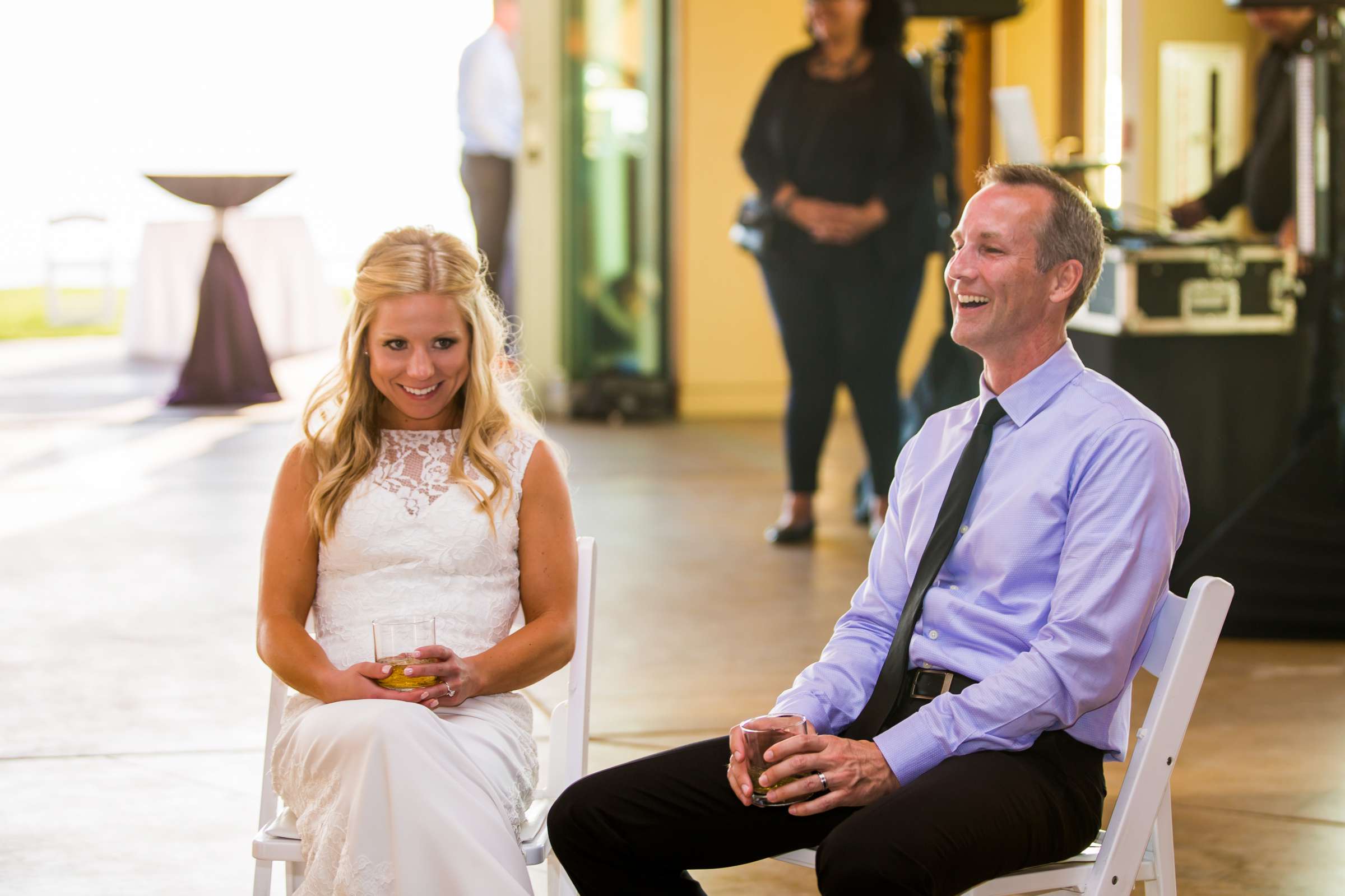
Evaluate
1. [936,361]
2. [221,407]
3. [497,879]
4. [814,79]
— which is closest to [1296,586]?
[936,361]

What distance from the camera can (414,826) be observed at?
1839 millimetres

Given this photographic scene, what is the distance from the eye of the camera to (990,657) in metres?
1.93

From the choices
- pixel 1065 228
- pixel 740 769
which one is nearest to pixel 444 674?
pixel 740 769

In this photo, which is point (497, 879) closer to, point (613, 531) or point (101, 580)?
point (101, 580)

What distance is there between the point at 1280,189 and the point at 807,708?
10.7 feet

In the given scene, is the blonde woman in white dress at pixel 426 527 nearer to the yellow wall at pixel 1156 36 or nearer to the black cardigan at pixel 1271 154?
the black cardigan at pixel 1271 154

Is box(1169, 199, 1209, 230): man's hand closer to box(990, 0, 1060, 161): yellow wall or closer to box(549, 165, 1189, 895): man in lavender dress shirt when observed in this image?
box(549, 165, 1189, 895): man in lavender dress shirt

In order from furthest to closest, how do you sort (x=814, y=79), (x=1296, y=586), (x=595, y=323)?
1. (x=595, y=323)
2. (x=814, y=79)
3. (x=1296, y=586)

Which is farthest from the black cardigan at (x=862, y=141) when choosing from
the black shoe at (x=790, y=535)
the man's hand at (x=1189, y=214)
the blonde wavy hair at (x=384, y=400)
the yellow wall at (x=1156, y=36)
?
the blonde wavy hair at (x=384, y=400)

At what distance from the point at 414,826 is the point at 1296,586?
9.59 ft

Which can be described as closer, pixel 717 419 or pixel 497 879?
pixel 497 879

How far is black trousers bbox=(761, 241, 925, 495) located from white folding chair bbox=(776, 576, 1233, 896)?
3.27m

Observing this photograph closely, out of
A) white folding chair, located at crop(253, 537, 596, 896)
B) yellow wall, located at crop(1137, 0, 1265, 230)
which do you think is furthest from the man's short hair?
yellow wall, located at crop(1137, 0, 1265, 230)

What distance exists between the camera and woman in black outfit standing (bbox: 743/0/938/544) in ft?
16.3
